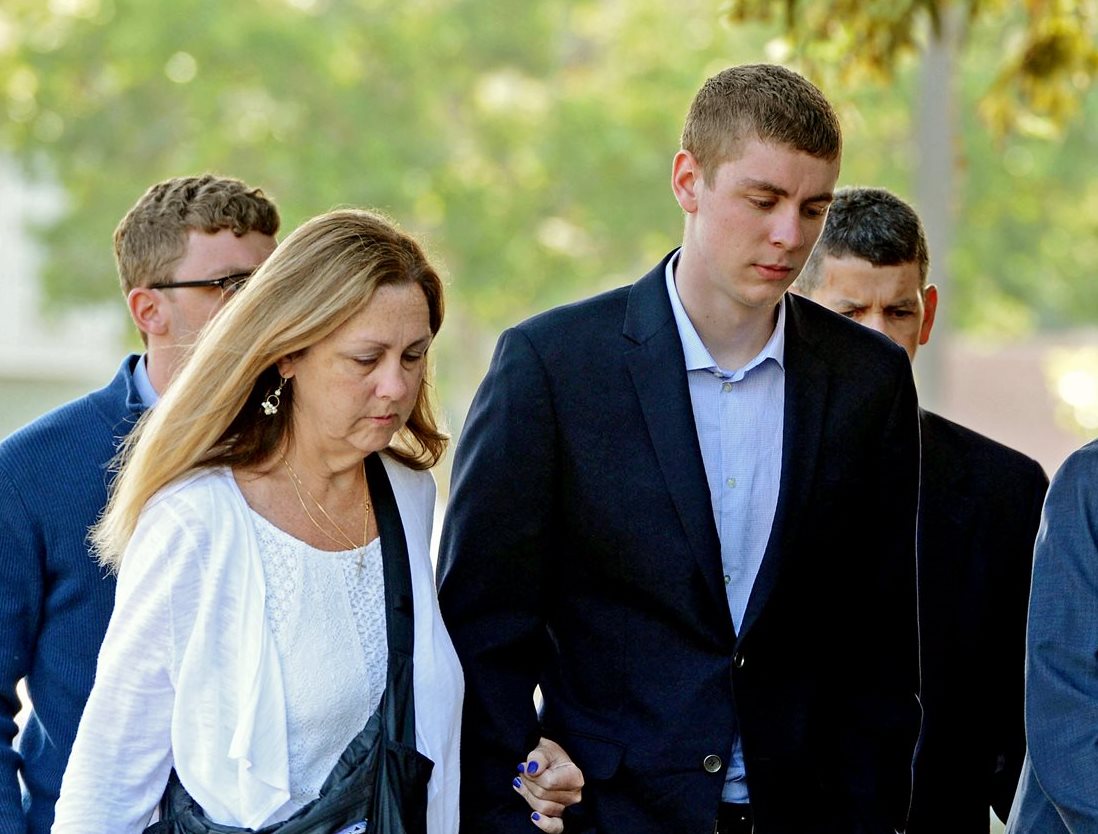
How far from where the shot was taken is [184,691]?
2.85 meters

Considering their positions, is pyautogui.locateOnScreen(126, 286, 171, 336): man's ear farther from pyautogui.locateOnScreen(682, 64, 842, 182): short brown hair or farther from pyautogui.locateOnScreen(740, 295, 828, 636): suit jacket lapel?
pyautogui.locateOnScreen(740, 295, 828, 636): suit jacket lapel

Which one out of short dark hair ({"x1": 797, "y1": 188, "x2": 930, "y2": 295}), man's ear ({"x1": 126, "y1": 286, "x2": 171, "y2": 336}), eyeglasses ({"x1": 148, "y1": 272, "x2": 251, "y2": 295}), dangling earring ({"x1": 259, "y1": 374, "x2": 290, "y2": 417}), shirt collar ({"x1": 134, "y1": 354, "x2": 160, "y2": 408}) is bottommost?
shirt collar ({"x1": 134, "y1": 354, "x2": 160, "y2": 408})

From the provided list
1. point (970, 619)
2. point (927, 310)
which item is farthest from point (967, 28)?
point (970, 619)

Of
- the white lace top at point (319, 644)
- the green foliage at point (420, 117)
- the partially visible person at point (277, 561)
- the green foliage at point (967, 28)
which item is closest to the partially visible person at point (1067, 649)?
the partially visible person at point (277, 561)

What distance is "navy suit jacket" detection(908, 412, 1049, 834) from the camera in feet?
12.6

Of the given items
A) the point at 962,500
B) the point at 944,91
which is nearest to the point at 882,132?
the point at 944,91

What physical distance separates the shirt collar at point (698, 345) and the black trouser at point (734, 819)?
0.83m

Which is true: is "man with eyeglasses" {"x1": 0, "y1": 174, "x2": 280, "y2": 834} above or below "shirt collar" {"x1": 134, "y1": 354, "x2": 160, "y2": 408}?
below

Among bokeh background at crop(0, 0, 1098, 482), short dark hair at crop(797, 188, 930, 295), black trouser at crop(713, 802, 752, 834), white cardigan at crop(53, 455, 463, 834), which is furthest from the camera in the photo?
bokeh background at crop(0, 0, 1098, 482)

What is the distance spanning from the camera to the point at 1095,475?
298 cm

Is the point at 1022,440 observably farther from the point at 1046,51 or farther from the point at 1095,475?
the point at 1095,475

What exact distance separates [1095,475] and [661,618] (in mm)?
831

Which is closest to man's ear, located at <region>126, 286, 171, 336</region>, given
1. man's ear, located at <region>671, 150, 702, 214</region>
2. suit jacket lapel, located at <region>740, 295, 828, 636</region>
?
man's ear, located at <region>671, 150, 702, 214</region>

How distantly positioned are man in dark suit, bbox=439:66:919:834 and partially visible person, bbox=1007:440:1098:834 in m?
0.48
